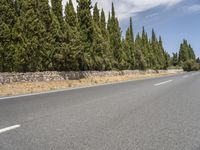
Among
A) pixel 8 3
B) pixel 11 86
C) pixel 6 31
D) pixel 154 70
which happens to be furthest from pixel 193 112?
pixel 154 70

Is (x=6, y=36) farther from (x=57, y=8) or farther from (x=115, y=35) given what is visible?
(x=115, y=35)

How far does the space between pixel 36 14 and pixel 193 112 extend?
23.7 metres

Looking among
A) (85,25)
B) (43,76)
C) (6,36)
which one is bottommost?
(43,76)

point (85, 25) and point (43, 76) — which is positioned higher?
point (85, 25)

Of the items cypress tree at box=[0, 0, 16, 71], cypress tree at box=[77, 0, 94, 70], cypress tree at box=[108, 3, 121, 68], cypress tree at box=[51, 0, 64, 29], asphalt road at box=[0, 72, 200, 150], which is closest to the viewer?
asphalt road at box=[0, 72, 200, 150]

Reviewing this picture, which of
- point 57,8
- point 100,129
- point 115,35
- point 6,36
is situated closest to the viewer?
point 100,129

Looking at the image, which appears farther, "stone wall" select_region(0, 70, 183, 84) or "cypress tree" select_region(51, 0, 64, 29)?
"cypress tree" select_region(51, 0, 64, 29)

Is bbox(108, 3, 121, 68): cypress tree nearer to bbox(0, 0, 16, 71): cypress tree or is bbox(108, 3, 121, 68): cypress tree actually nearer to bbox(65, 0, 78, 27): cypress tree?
bbox(65, 0, 78, 27): cypress tree

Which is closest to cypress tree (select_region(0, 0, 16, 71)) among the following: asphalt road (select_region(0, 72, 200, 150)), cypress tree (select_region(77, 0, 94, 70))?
cypress tree (select_region(77, 0, 94, 70))

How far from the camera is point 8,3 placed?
25984 mm

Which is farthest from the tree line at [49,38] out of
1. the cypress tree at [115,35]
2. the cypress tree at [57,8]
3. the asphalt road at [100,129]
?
the asphalt road at [100,129]

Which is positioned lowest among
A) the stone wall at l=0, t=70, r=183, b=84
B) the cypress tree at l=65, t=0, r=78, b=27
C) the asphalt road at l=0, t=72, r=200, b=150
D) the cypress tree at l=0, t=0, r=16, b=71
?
the asphalt road at l=0, t=72, r=200, b=150

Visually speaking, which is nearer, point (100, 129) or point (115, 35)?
point (100, 129)

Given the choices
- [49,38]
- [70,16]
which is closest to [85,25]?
[70,16]
